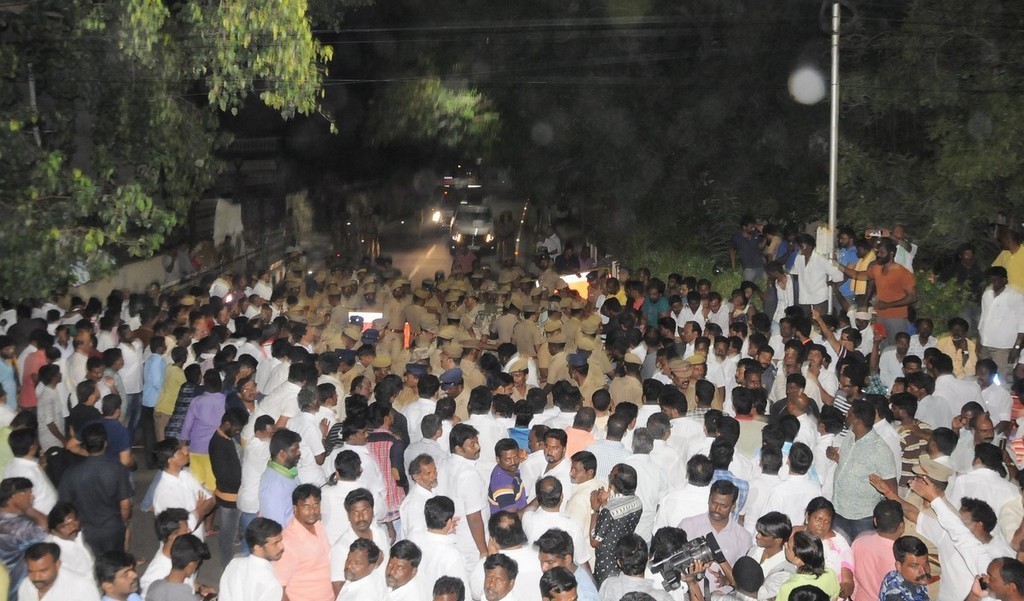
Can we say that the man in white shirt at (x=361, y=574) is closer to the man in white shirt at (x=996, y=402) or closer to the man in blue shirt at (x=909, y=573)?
the man in blue shirt at (x=909, y=573)

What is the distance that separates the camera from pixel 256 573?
6020 millimetres

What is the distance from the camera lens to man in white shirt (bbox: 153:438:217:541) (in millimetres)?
7633

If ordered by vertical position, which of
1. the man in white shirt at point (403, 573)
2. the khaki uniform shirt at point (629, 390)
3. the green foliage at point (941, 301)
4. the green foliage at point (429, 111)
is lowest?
the green foliage at point (941, 301)

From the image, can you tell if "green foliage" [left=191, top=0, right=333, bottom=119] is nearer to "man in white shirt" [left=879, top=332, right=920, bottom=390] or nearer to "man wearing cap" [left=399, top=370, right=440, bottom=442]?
"man wearing cap" [left=399, top=370, right=440, bottom=442]

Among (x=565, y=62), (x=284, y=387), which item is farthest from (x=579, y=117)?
(x=284, y=387)

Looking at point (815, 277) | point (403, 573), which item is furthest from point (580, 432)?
point (815, 277)

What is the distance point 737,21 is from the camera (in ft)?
65.4

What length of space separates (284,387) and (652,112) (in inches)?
518

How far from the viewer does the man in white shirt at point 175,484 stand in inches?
301

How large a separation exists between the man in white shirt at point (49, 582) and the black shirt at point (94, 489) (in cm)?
163

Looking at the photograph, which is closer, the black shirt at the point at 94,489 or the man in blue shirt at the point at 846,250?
the black shirt at the point at 94,489

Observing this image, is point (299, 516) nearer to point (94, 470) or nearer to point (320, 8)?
point (94, 470)

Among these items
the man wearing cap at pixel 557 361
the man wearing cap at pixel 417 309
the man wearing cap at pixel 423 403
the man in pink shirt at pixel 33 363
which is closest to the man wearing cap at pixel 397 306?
the man wearing cap at pixel 417 309

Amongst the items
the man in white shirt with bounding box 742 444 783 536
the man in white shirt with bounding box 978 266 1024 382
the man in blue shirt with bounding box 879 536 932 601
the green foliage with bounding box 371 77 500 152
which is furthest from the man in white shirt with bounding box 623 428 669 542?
the green foliage with bounding box 371 77 500 152
